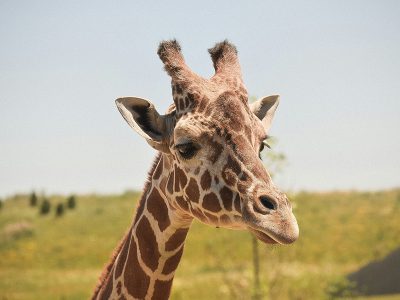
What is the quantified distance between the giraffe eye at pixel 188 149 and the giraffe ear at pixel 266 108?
1.37 meters

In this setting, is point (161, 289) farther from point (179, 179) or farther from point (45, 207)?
point (45, 207)

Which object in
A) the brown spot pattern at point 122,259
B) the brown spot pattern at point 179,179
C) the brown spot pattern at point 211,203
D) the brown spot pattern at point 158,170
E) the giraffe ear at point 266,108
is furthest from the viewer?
the giraffe ear at point 266,108

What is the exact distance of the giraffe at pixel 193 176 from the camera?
16.4 ft

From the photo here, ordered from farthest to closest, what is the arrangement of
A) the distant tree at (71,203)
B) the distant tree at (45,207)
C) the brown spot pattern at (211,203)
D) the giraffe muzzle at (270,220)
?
the distant tree at (71,203)
the distant tree at (45,207)
the brown spot pattern at (211,203)
the giraffe muzzle at (270,220)

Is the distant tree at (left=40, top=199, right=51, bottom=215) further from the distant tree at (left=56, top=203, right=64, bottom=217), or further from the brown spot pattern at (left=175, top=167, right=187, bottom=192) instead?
the brown spot pattern at (left=175, top=167, right=187, bottom=192)

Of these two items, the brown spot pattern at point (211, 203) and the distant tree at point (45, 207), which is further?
the distant tree at point (45, 207)

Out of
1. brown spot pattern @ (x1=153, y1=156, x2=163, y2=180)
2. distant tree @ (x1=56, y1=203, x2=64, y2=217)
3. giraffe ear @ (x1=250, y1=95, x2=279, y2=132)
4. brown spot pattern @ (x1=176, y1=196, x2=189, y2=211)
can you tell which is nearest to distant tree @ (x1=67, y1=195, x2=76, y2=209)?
distant tree @ (x1=56, y1=203, x2=64, y2=217)

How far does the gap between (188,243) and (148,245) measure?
3073 centimetres

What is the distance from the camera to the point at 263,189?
Answer: 4.91m

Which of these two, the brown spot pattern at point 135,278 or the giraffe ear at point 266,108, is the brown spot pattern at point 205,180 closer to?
the brown spot pattern at point 135,278

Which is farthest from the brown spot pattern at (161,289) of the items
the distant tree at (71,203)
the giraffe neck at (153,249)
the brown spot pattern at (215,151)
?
the distant tree at (71,203)

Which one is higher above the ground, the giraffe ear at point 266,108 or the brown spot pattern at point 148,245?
the giraffe ear at point 266,108

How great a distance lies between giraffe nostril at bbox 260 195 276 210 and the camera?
15.6ft

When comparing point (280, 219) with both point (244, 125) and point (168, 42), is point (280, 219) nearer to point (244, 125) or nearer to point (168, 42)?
point (244, 125)
